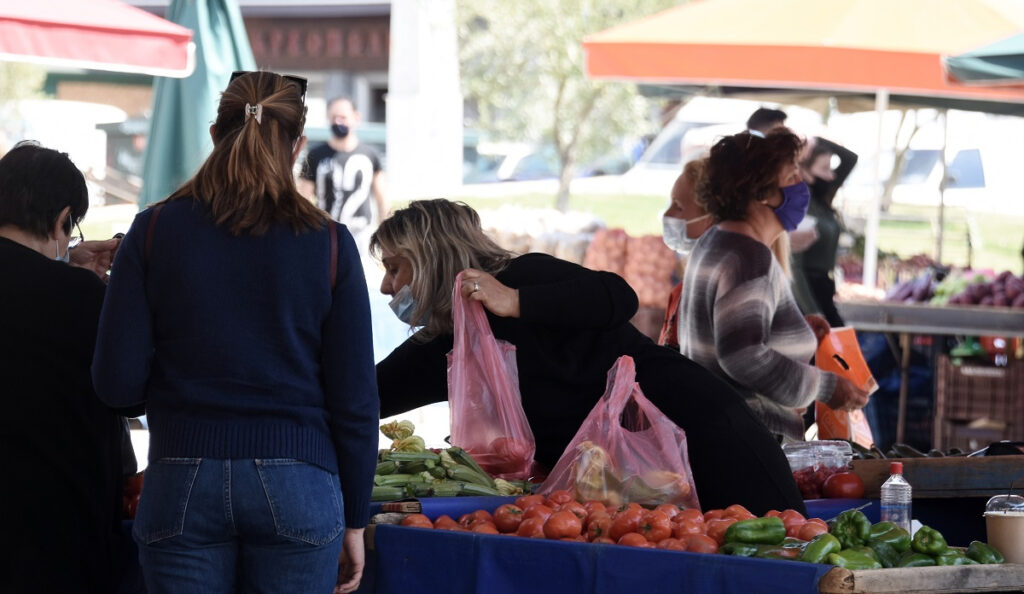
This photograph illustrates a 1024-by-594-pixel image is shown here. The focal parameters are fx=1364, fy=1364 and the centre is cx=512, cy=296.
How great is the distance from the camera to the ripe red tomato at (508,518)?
3.25 m

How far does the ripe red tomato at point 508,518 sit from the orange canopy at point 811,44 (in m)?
4.62

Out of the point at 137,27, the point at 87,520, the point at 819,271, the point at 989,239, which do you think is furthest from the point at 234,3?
the point at 989,239

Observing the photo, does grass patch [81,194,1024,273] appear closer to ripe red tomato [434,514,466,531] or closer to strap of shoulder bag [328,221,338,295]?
ripe red tomato [434,514,466,531]

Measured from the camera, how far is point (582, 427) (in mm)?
3574

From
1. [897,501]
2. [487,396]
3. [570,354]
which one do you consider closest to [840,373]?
[897,501]

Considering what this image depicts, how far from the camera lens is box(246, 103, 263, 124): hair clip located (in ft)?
8.80

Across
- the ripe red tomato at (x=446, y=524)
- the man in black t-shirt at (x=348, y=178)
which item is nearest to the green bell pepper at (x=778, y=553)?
the ripe red tomato at (x=446, y=524)

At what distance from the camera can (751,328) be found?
4336 millimetres

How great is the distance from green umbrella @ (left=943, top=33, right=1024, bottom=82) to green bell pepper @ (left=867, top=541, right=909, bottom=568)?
12.9 feet

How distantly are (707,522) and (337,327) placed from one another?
3.37 ft

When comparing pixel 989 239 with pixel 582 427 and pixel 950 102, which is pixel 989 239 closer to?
pixel 950 102

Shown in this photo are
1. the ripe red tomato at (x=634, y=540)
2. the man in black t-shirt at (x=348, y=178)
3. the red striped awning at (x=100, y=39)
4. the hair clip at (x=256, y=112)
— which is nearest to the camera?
the hair clip at (x=256, y=112)

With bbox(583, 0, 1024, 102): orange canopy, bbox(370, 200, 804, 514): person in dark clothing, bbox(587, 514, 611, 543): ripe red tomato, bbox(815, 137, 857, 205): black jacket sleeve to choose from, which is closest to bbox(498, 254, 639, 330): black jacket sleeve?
bbox(370, 200, 804, 514): person in dark clothing

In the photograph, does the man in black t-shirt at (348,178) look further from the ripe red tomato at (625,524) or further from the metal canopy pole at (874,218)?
the ripe red tomato at (625,524)
